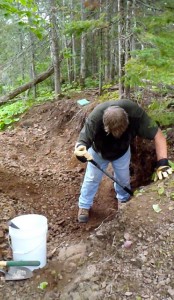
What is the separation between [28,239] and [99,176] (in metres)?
1.67

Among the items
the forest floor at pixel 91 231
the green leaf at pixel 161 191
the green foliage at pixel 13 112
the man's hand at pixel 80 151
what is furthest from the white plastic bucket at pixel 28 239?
the green foliage at pixel 13 112

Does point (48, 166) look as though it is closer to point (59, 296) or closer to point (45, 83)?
point (59, 296)

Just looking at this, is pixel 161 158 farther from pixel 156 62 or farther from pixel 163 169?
pixel 156 62

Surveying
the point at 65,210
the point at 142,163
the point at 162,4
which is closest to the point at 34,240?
the point at 65,210

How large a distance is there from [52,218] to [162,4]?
153 inches

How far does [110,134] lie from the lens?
4176 millimetres

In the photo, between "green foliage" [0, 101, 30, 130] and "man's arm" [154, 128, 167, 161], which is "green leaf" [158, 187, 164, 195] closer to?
"man's arm" [154, 128, 167, 161]

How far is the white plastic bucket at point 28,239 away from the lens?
3.29 m

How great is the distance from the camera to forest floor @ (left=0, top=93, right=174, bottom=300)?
3033mm

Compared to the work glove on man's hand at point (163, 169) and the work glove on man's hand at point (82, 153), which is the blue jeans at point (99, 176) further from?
the work glove on man's hand at point (163, 169)

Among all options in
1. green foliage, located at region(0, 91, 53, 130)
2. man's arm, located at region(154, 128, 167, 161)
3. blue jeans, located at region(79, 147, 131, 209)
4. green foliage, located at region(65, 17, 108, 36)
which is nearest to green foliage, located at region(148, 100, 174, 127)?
man's arm, located at region(154, 128, 167, 161)

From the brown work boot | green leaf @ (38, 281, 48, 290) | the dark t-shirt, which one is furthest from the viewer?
the brown work boot

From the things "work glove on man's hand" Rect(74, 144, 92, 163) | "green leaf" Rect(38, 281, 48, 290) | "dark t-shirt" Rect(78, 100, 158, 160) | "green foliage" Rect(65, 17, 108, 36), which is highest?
"green foliage" Rect(65, 17, 108, 36)

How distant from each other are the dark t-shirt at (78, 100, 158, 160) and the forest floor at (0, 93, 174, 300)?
661mm
